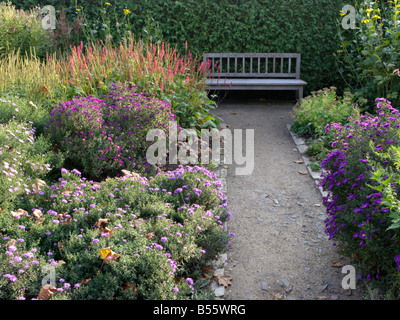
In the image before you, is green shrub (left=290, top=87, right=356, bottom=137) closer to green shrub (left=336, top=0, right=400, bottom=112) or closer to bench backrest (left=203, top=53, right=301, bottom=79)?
green shrub (left=336, top=0, right=400, bottom=112)

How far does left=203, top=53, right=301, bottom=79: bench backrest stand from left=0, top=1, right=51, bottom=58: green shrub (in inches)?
125

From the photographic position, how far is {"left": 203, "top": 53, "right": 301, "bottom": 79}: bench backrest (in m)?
8.91

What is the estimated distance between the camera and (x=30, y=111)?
5.01m

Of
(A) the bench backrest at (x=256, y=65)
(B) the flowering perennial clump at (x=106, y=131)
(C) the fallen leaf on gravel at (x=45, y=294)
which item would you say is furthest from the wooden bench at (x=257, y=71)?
(C) the fallen leaf on gravel at (x=45, y=294)

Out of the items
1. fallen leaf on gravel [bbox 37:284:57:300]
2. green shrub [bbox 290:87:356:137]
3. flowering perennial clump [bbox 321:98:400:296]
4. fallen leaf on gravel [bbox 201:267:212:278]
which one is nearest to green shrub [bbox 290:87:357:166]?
green shrub [bbox 290:87:356:137]

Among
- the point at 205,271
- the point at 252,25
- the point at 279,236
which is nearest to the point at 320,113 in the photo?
the point at 279,236

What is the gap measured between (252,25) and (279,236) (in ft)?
19.7

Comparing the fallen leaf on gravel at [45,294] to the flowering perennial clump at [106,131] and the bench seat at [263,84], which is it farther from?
the bench seat at [263,84]

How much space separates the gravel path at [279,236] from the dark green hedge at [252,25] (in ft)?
10.7

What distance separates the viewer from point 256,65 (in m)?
9.32

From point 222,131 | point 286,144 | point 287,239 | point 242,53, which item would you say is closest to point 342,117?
point 286,144

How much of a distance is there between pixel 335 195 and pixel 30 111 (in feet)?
11.4

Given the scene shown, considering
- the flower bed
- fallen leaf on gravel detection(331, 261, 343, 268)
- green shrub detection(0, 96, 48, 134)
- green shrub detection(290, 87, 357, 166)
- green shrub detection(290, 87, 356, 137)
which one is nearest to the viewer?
the flower bed
